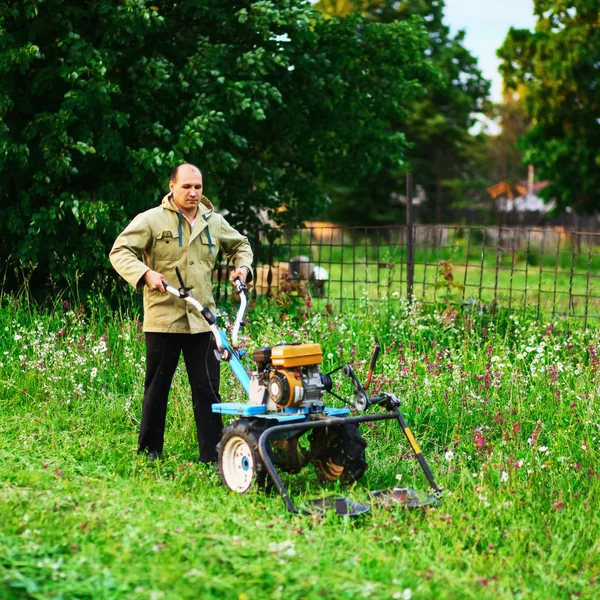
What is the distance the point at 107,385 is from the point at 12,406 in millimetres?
773

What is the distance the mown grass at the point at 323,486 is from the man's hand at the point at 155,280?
3.73ft

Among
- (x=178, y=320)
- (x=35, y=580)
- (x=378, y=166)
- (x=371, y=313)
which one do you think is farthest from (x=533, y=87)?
(x=35, y=580)

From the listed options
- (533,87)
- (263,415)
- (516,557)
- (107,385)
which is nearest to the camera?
(516,557)

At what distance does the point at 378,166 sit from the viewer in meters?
13.0

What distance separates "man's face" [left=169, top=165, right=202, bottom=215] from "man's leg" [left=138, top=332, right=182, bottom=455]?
0.86 m

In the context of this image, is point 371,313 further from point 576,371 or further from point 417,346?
point 576,371

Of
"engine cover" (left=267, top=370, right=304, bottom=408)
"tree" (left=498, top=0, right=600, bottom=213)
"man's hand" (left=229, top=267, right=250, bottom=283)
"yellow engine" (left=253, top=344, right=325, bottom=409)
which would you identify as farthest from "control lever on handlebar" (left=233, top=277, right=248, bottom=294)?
"tree" (left=498, top=0, right=600, bottom=213)

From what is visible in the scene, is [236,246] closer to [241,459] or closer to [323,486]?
[241,459]

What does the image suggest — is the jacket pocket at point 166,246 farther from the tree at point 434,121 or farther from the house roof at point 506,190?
the house roof at point 506,190

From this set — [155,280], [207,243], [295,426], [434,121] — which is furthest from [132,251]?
[434,121]

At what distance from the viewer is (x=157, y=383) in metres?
5.69

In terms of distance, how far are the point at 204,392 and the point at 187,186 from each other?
1.32 m

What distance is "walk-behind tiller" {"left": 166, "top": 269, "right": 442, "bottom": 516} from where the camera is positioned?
4.73 meters

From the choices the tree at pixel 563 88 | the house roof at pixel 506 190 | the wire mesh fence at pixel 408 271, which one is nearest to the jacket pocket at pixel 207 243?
the wire mesh fence at pixel 408 271
